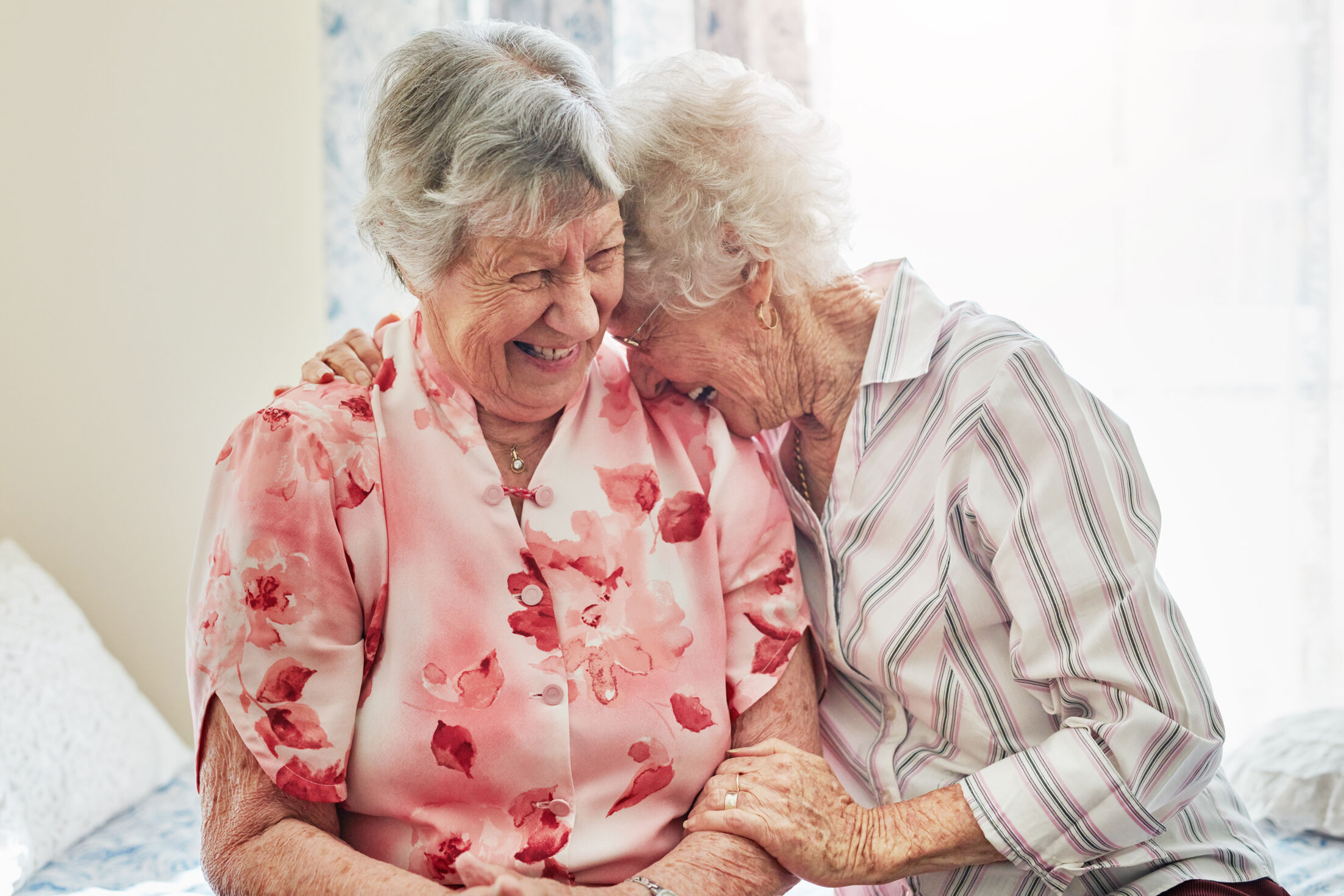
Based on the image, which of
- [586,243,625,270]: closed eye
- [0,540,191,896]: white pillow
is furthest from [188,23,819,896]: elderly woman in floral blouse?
[0,540,191,896]: white pillow

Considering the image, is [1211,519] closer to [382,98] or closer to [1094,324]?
[1094,324]

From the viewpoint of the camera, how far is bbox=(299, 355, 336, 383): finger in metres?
1.19

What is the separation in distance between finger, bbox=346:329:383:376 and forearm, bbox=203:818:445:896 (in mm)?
527

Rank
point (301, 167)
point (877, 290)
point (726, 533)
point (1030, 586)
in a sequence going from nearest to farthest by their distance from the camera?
point (1030, 586) < point (726, 533) < point (877, 290) < point (301, 167)

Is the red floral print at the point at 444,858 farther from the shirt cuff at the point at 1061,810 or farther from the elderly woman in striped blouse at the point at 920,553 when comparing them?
the shirt cuff at the point at 1061,810

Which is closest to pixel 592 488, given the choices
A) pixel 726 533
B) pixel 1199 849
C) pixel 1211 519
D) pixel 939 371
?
pixel 726 533

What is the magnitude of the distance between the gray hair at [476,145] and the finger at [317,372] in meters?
0.21

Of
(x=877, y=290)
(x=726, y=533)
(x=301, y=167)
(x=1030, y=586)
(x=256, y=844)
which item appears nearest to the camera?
(x=256, y=844)

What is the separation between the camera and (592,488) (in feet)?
3.82

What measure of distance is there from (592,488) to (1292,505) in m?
2.24

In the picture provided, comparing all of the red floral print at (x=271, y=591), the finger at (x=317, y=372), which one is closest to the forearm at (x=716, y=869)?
the red floral print at (x=271, y=591)

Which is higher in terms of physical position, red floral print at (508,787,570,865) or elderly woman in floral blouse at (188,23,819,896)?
elderly woman in floral blouse at (188,23,819,896)

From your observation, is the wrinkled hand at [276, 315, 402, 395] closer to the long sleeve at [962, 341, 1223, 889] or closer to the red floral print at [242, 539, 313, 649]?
the red floral print at [242, 539, 313, 649]

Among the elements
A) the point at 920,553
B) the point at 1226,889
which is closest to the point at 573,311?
the point at 920,553
